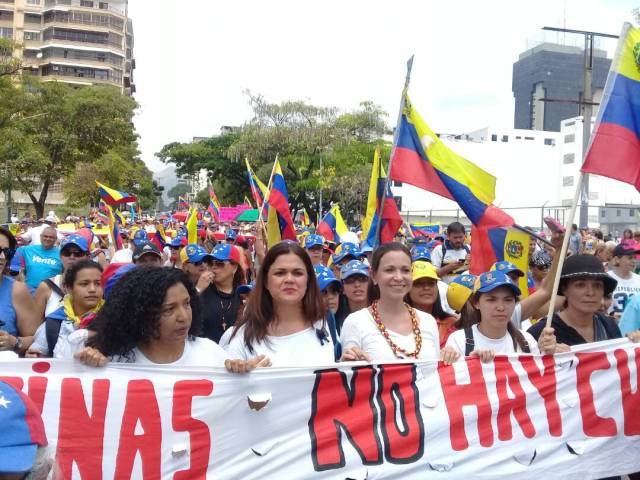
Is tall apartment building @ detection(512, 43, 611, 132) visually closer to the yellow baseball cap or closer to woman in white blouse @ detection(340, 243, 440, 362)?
the yellow baseball cap

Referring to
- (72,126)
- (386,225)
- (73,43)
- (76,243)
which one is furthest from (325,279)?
(73,43)

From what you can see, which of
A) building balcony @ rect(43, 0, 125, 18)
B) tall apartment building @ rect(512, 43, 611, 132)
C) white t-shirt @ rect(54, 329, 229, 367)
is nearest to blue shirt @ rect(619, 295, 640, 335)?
white t-shirt @ rect(54, 329, 229, 367)

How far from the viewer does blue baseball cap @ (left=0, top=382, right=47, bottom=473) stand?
4.17 feet

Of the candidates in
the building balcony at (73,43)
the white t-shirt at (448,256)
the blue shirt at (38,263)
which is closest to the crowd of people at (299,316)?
the blue shirt at (38,263)

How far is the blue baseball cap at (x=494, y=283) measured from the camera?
3828 mm

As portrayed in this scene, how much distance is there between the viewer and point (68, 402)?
10.5 ft

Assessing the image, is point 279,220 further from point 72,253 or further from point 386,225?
point 72,253

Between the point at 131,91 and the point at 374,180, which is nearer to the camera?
the point at 374,180

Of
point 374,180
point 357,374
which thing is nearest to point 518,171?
point 374,180

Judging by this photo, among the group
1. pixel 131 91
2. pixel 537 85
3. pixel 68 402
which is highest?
pixel 537 85

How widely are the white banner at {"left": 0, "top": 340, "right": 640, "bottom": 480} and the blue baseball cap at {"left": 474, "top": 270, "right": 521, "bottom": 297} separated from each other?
389 millimetres

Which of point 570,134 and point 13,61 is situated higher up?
point 570,134

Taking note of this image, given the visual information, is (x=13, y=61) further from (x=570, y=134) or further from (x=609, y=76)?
(x=570, y=134)

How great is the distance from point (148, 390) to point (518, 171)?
59426mm
